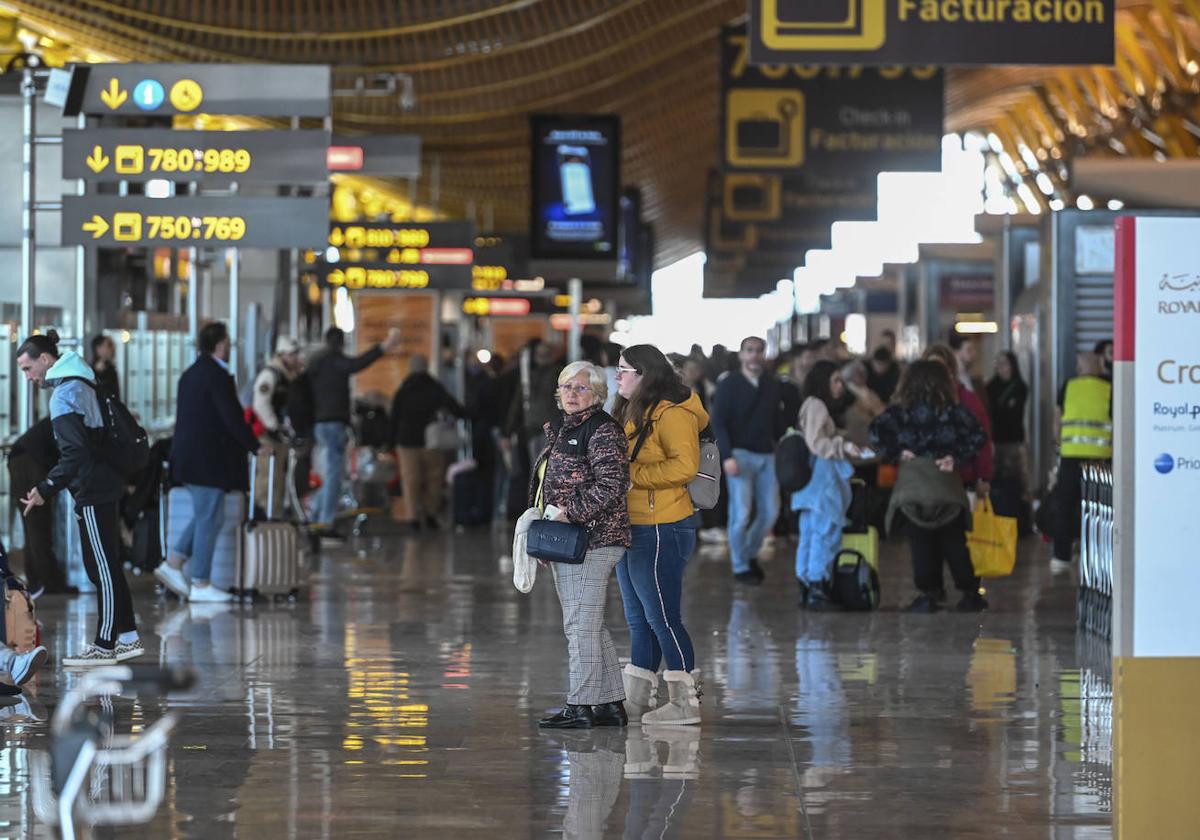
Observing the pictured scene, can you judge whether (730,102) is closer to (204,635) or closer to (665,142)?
(204,635)

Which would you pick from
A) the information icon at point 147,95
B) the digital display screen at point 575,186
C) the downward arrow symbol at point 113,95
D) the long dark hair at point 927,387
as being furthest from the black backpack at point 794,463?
the digital display screen at point 575,186

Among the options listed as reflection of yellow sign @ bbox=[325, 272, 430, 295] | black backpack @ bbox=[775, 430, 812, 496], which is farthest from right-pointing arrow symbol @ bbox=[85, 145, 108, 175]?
reflection of yellow sign @ bbox=[325, 272, 430, 295]

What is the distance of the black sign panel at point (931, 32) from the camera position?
10477mm

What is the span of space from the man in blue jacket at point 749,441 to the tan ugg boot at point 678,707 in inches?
236

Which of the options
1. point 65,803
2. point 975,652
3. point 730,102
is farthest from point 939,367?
point 65,803

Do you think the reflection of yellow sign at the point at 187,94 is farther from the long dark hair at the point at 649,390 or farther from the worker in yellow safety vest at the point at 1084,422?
the worker in yellow safety vest at the point at 1084,422

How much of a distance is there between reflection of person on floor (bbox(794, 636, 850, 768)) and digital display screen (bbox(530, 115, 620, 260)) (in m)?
13.5

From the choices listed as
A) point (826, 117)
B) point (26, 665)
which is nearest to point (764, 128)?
point (826, 117)

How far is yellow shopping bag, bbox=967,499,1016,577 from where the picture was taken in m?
13.0

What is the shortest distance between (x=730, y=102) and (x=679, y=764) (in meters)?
11.1

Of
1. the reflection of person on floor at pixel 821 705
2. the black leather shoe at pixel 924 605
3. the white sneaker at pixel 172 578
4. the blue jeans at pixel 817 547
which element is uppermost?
the blue jeans at pixel 817 547

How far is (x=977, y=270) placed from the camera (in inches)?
1055

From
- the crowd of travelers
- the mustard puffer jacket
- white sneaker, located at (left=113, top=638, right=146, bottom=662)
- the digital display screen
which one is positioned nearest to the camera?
the crowd of travelers

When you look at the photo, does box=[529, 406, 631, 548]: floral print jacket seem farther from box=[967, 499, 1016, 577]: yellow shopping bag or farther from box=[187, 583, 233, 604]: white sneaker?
box=[187, 583, 233, 604]: white sneaker
